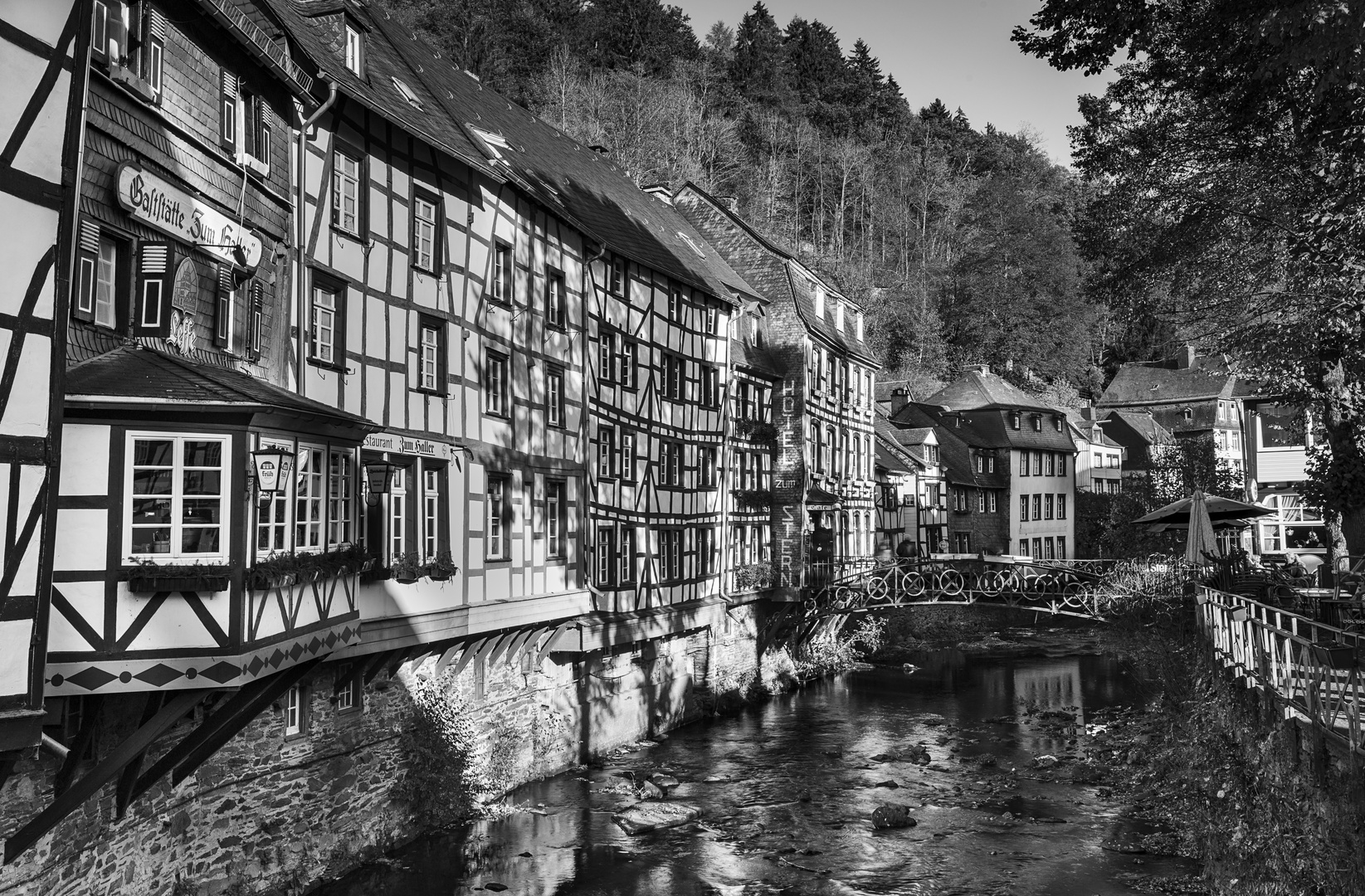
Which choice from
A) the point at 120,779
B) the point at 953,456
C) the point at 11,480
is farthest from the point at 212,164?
the point at 953,456

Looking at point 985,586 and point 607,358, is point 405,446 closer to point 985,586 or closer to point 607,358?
point 607,358

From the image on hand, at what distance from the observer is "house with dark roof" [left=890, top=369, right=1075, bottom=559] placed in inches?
2130

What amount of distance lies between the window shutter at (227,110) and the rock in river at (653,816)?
12.2 metres

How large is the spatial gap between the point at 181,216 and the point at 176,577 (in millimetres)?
3832

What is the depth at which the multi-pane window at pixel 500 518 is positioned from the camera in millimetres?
19325

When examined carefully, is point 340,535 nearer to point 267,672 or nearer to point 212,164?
point 267,672

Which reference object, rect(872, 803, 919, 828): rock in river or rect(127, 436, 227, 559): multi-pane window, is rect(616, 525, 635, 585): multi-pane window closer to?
rect(872, 803, 919, 828): rock in river

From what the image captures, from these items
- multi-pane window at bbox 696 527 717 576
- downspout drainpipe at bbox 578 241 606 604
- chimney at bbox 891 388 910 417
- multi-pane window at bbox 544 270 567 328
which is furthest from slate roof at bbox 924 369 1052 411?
multi-pane window at bbox 544 270 567 328

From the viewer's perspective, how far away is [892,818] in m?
20.3

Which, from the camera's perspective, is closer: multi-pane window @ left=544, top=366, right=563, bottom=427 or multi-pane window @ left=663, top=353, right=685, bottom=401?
multi-pane window @ left=544, top=366, right=563, bottom=427

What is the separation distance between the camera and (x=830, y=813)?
2109 centimetres

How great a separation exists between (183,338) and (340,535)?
9.17 ft

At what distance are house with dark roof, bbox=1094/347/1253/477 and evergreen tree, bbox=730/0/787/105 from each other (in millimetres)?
26371

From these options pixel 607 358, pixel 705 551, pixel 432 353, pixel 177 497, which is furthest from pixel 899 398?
pixel 177 497
